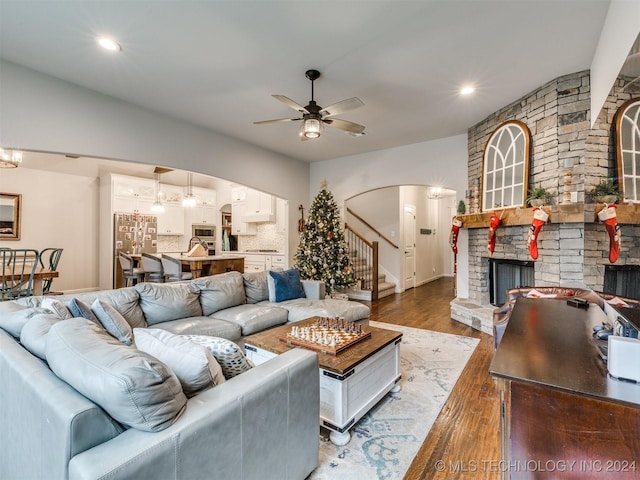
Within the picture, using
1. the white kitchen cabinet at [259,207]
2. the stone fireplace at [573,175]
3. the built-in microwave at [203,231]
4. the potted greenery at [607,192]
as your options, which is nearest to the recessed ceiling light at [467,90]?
the stone fireplace at [573,175]

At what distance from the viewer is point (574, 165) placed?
334cm

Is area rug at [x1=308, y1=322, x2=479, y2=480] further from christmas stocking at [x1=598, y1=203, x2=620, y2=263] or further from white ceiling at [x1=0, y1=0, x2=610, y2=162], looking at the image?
white ceiling at [x1=0, y1=0, x2=610, y2=162]

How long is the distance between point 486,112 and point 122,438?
501cm

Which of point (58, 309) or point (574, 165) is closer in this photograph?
point (58, 309)

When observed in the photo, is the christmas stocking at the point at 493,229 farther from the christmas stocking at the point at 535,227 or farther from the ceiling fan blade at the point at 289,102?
the ceiling fan blade at the point at 289,102

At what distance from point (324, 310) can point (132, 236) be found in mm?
5571

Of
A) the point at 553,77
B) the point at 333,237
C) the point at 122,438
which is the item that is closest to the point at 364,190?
the point at 333,237

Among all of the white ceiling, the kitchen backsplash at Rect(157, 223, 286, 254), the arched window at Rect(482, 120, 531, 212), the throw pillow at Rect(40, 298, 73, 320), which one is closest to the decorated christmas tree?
the kitchen backsplash at Rect(157, 223, 286, 254)

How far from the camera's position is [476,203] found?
4.59 metres

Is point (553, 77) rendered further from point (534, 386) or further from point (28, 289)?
point (28, 289)

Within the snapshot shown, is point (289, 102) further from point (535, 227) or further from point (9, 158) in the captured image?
point (9, 158)

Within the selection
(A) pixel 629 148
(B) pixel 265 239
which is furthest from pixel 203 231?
(A) pixel 629 148

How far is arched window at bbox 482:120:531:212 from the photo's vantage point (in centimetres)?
389

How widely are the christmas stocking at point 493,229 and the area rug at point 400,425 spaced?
150 cm
